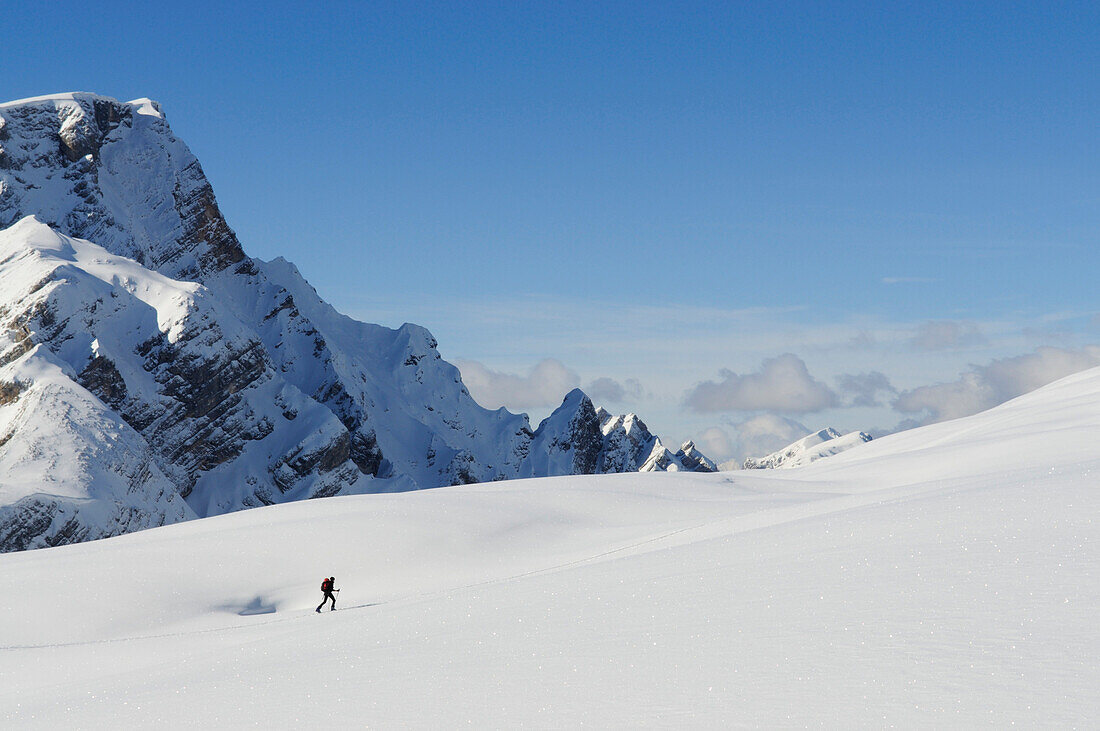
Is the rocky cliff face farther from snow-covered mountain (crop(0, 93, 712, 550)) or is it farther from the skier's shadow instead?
the skier's shadow

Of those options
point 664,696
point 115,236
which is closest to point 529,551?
point 664,696

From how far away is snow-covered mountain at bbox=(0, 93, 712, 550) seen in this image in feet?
309

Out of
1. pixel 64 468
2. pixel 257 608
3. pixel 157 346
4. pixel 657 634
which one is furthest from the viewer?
pixel 157 346

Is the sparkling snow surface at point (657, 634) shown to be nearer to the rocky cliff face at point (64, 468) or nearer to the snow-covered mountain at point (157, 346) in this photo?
the rocky cliff face at point (64, 468)

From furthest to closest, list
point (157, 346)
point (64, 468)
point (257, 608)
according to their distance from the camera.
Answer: point (157, 346), point (64, 468), point (257, 608)

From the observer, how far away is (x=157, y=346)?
123 meters

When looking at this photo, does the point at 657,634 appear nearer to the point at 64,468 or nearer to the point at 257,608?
the point at 257,608

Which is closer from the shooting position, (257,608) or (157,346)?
(257,608)

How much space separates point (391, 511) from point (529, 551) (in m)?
7.16

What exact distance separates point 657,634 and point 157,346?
410 feet

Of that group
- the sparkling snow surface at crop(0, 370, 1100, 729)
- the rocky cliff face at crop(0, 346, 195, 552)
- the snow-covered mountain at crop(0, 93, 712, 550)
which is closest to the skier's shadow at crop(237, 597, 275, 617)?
the sparkling snow surface at crop(0, 370, 1100, 729)

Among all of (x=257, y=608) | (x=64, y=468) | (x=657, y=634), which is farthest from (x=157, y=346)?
(x=657, y=634)

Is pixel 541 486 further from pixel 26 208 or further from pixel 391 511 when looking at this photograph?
pixel 26 208

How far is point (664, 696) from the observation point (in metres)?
8.98
